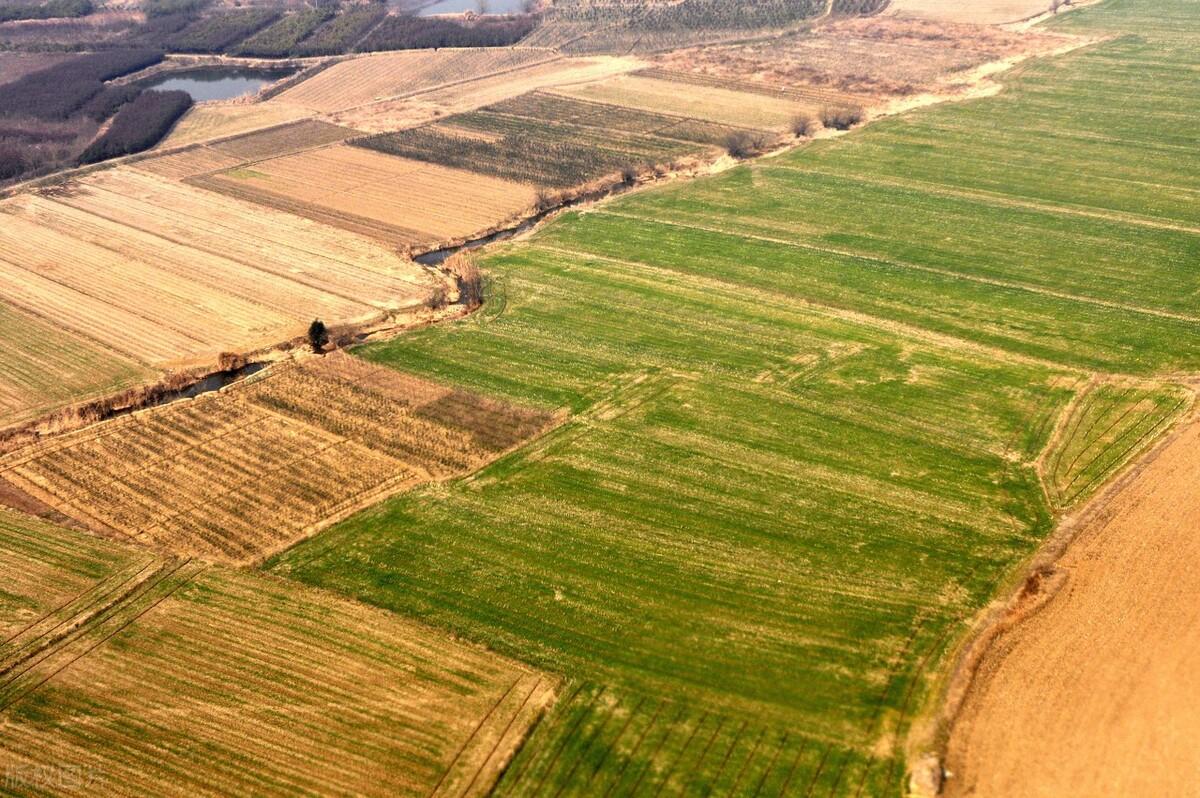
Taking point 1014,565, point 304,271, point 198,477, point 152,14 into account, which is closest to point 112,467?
point 198,477

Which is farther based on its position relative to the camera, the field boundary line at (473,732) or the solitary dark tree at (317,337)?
the solitary dark tree at (317,337)

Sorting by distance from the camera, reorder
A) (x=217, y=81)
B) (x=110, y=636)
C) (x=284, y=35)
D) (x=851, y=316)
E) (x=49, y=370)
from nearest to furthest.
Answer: (x=110, y=636)
(x=49, y=370)
(x=851, y=316)
(x=217, y=81)
(x=284, y=35)

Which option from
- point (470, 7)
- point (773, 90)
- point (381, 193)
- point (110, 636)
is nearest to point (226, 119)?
point (381, 193)

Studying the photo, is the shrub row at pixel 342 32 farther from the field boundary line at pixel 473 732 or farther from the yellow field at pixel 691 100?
the field boundary line at pixel 473 732

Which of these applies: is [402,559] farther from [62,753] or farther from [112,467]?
[112,467]

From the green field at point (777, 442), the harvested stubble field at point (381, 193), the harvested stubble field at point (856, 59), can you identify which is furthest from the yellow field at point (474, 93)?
the green field at point (777, 442)

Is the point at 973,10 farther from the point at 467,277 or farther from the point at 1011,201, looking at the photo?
the point at 467,277
